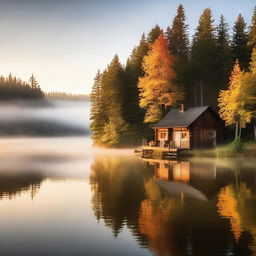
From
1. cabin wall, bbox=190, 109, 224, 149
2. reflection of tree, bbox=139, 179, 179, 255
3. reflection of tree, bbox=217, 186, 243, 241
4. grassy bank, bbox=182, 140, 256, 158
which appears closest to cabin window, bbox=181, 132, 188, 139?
cabin wall, bbox=190, 109, 224, 149

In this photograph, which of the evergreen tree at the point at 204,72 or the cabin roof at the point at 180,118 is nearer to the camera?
the cabin roof at the point at 180,118

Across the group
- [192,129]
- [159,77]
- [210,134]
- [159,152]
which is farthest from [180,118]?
[159,77]

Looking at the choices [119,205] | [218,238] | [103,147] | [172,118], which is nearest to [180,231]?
[218,238]

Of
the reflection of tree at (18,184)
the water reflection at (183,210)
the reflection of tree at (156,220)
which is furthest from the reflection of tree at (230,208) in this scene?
the reflection of tree at (18,184)

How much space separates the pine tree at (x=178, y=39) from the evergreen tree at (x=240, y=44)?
458 inches

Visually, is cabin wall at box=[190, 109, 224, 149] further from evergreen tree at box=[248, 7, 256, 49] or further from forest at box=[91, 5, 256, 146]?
evergreen tree at box=[248, 7, 256, 49]

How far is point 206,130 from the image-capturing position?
55750mm

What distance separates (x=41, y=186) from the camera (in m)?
27.0

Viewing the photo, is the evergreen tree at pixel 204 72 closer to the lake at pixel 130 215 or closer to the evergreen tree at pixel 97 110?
the evergreen tree at pixel 97 110

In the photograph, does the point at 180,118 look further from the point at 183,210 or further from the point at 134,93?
the point at 183,210

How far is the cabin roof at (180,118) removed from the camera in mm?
54406

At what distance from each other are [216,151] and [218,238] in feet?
122

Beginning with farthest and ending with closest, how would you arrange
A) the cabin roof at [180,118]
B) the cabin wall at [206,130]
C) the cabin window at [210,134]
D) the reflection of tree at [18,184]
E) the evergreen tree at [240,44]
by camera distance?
the evergreen tree at [240,44]
the cabin window at [210,134]
the cabin wall at [206,130]
the cabin roof at [180,118]
the reflection of tree at [18,184]

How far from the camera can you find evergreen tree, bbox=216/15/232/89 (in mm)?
66688
